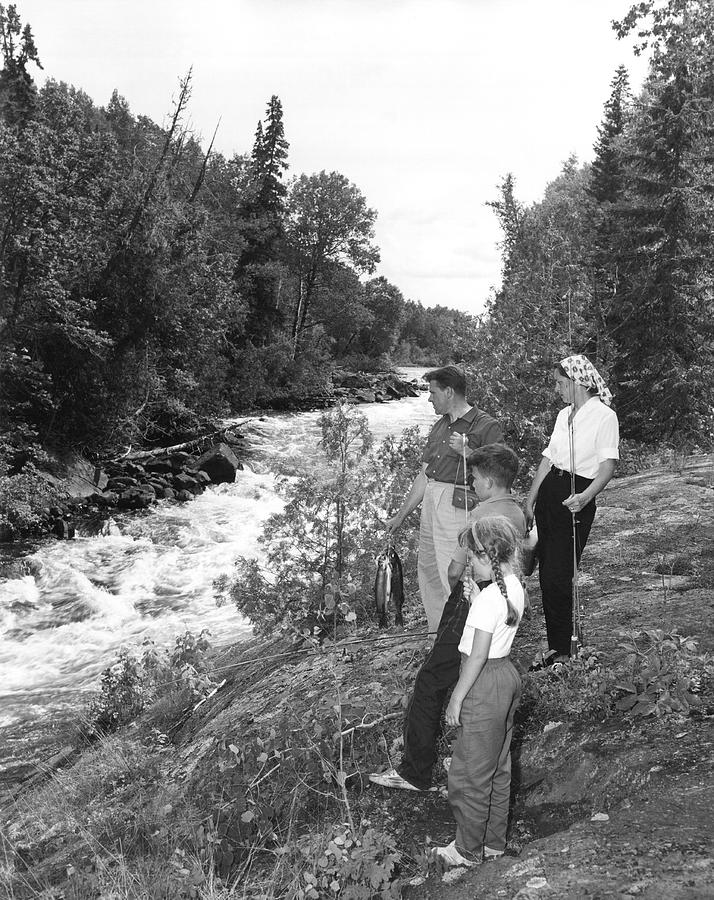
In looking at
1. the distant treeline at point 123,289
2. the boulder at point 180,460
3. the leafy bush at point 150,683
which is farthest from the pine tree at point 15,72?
the leafy bush at point 150,683

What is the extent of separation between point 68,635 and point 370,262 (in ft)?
133

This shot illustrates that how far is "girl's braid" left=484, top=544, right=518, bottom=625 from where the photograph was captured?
2.94 m

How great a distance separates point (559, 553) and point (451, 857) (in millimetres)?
1738

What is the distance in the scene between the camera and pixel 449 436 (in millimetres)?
4363

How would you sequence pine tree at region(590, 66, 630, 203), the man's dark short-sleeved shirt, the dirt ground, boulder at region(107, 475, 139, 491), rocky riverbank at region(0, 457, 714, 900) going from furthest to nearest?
1. pine tree at region(590, 66, 630, 203)
2. boulder at region(107, 475, 139, 491)
3. the man's dark short-sleeved shirt
4. rocky riverbank at region(0, 457, 714, 900)
5. the dirt ground

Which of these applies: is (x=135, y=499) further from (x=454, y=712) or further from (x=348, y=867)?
(x=454, y=712)

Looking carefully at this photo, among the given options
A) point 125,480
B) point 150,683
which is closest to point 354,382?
point 125,480

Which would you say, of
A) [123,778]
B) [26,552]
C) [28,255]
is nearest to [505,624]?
[123,778]

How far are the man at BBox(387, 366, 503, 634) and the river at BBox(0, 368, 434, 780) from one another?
234 centimetres

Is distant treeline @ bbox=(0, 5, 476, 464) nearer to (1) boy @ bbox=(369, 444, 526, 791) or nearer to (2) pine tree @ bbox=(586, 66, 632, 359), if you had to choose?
(2) pine tree @ bbox=(586, 66, 632, 359)

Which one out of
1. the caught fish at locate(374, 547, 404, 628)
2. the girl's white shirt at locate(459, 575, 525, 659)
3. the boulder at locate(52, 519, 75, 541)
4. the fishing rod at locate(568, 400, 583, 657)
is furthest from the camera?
the boulder at locate(52, 519, 75, 541)

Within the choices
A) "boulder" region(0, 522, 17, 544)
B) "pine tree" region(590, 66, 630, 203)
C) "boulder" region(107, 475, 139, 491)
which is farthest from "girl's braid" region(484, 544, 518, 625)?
"pine tree" region(590, 66, 630, 203)

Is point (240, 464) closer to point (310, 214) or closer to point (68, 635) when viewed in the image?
point (68, 635)

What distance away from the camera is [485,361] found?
507 inches
